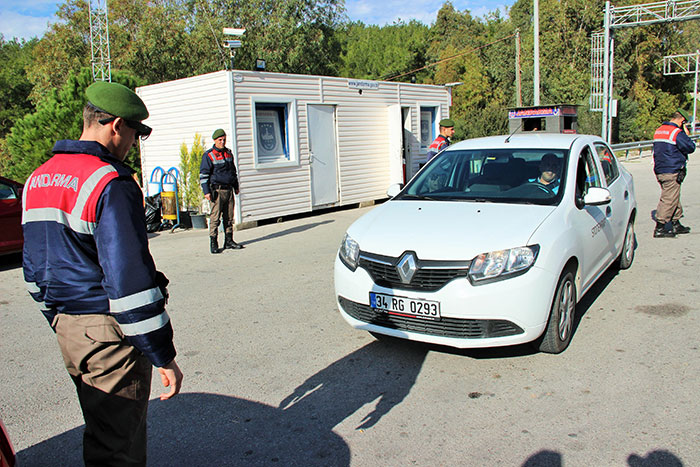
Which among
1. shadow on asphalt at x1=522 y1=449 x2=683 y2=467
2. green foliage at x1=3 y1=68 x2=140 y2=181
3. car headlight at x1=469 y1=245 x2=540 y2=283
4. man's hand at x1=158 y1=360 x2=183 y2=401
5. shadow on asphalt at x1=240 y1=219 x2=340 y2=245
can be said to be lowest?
shadow on asphalt at x1=522 y1=449 x2=683 y2=467

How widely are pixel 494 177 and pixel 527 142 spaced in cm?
63

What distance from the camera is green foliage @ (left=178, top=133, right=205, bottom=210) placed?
12484 millimetres

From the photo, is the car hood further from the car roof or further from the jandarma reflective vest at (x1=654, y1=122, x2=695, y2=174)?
the jandarma reflective vest at (x1=654, y1=122, x2=695, y2=174)

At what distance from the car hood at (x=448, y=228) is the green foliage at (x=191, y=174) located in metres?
8.14

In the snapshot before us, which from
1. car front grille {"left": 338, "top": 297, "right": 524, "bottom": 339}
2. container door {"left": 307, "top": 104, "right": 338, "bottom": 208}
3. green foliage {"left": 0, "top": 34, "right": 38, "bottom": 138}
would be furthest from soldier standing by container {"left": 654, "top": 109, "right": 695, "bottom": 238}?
green foliage {"left": 0, "top": 34, "right": 38, "bottom": 138}

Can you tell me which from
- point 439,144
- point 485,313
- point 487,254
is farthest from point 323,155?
point 485,313

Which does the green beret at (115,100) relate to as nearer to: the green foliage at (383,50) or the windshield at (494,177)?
the windshield at (494,177)

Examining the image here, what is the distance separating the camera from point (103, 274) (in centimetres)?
228

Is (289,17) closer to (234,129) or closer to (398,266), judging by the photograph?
(234,129)

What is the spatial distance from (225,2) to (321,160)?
28289 millimetres

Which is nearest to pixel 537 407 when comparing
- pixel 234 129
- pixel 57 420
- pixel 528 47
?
pixel 57 420

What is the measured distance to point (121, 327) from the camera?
7.27ft

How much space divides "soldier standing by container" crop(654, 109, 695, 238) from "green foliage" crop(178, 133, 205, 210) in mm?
8616

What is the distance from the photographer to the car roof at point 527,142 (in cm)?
571
